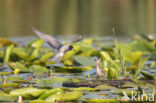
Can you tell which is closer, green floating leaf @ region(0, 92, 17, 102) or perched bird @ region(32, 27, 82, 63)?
green floating leaf @ region(0, 92, 17, 102)

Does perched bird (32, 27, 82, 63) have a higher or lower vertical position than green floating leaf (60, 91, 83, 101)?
higher

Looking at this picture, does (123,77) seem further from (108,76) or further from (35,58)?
(35,58)

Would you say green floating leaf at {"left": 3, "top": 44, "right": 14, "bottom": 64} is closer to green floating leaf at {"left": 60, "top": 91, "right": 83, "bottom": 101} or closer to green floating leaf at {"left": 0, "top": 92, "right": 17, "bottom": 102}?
green floating leaf at {"left": 0, "top": 92, "right": 17, "bottom": 102}

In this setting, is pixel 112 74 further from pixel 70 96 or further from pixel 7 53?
pixel 7 53

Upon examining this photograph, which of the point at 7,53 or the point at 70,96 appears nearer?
the point at 70,96

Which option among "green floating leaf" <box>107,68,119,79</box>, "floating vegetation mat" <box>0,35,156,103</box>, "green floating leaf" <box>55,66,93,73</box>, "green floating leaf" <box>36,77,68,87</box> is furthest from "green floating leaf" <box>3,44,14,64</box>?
"green floating leaf" <box>107,68,119,79</box>

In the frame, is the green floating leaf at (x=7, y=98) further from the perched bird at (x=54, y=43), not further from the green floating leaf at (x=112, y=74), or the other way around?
the perched bird at (x=54, y=43)

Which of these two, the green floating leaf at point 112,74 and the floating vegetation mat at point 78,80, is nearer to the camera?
the floating vegetation mat at point 78,80

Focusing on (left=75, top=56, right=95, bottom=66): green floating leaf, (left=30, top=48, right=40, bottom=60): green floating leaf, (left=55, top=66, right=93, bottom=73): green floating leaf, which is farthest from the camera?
(left=30, top=48, right=40, bottom=60): green floating leaf

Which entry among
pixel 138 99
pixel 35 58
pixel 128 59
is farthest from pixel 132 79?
pixel 35 58

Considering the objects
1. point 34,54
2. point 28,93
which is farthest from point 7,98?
point 34,54

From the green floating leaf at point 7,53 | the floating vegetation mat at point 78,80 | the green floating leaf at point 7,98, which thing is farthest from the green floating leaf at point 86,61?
the green floating leaf at point 7,98
